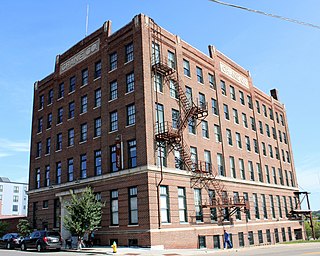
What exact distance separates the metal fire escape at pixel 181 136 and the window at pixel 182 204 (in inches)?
60.0

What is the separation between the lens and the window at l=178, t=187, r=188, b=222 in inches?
1166

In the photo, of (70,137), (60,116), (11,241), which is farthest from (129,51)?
(11,241)

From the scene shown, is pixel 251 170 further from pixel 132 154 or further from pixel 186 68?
pixel 132 154

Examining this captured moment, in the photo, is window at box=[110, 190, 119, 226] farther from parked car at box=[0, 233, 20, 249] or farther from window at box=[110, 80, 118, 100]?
parked car at box=[0, 233, 20, 249]

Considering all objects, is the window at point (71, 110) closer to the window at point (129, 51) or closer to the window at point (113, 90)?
the window at point (113, 90)

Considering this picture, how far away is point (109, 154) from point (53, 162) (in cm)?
1026

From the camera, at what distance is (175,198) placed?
29.1 meters

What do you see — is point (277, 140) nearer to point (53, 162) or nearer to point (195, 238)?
point (195, 238)

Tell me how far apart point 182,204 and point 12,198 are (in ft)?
303

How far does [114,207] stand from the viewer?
2953 cm

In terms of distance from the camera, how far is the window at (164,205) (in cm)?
2773

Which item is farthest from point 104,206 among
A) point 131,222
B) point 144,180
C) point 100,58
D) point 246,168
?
point 246,168

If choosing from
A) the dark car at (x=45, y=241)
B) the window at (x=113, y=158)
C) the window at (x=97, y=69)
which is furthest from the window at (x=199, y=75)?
the dark car at (x=45, y=241)

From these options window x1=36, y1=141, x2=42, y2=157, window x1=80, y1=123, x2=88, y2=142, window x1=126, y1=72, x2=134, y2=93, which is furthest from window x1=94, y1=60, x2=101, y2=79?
window x1=36, y1=141, x2=42, y2=157
